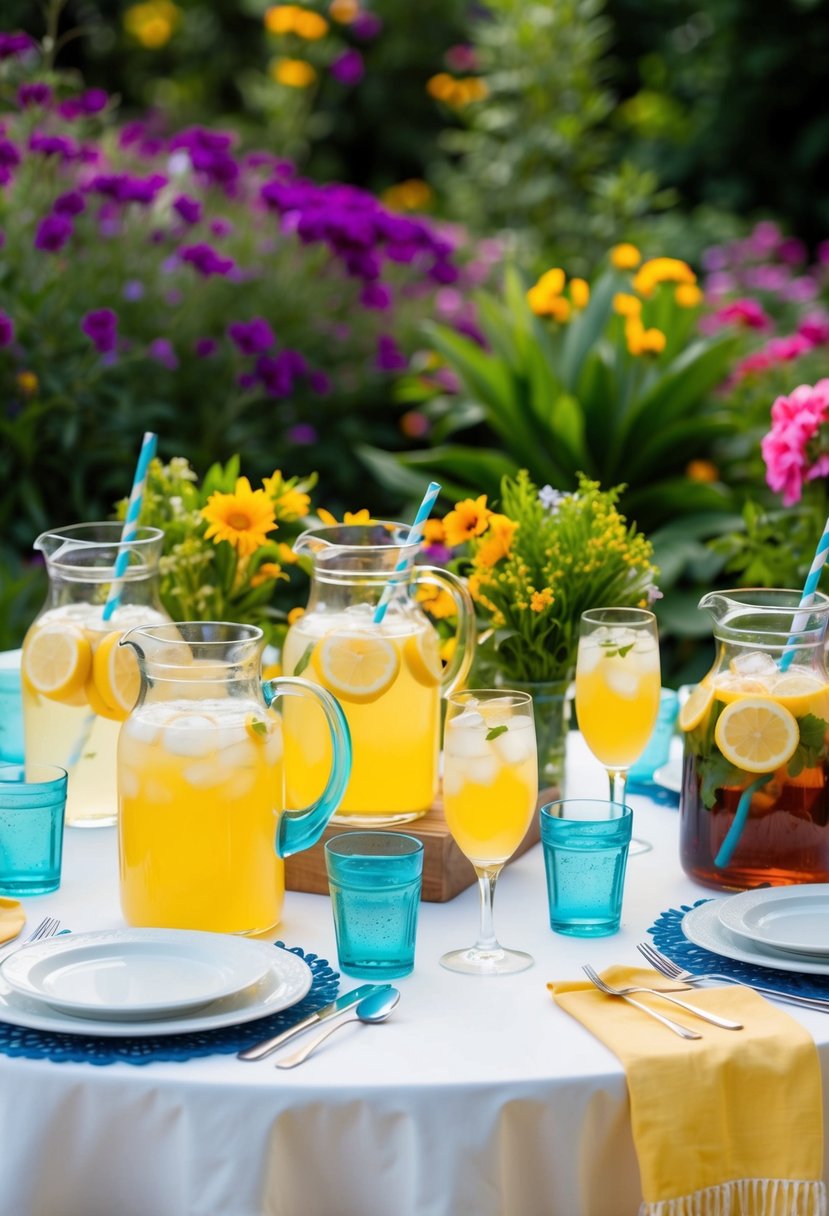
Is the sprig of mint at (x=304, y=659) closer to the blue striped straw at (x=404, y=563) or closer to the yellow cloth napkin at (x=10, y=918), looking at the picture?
the blue striped straw at (x=404, y=563)

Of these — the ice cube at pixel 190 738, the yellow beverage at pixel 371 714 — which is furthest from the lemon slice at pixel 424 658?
the ice cube at pixel 190 738

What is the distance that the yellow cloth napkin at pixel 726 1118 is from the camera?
4.70 ft

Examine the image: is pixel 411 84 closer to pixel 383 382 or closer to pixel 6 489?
pixel 383 382

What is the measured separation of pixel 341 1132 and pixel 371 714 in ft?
2.24

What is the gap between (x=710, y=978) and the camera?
5.52 feet

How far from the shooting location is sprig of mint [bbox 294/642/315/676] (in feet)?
6.62

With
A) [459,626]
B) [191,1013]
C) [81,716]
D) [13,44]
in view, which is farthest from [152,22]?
[191,1013]

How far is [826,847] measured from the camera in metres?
1.93

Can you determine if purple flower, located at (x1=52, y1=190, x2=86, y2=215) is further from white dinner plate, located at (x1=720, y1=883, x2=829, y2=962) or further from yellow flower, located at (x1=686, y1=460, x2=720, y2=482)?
white dinner plate, located at (x1=720, y1=883, x2=829, y2=962)

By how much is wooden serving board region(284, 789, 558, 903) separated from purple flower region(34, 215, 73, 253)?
104 inches

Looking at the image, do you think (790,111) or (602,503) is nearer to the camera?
(602,503)

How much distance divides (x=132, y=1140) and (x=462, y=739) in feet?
1.78

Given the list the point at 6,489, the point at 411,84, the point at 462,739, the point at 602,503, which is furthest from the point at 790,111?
the point at 462,739

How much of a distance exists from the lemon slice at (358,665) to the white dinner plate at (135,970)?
0.43 metres
